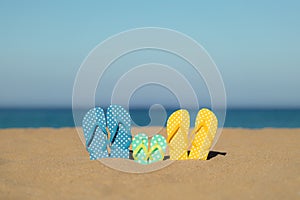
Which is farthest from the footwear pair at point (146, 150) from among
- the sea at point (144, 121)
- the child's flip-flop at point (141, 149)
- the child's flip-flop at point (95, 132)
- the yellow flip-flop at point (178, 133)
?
the sea at point (144, 121)

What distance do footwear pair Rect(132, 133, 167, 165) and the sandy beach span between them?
1.17 feet

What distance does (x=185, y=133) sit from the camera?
19.4ft

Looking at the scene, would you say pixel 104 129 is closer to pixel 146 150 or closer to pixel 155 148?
pixel 146 150

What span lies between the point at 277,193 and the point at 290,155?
2.33 m

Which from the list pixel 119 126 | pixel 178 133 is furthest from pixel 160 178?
pixel 119 126

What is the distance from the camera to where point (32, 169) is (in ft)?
17.1

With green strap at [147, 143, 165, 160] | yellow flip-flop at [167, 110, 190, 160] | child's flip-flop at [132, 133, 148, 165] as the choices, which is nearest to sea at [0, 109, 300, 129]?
yellow flip-flop at [167, 110, 190, 160]

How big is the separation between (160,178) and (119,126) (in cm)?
147

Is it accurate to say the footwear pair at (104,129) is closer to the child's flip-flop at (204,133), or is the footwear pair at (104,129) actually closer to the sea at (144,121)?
the child's flip-flop at (204,133)

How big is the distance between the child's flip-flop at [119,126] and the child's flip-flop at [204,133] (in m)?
1.01

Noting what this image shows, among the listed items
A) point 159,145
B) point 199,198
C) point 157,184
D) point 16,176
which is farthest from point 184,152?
point 16,176

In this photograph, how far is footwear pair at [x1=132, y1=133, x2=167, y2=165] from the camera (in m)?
5.72

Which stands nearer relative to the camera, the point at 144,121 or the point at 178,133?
the point at 178,133

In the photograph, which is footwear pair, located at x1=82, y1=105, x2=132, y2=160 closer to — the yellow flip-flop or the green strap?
the green strap
